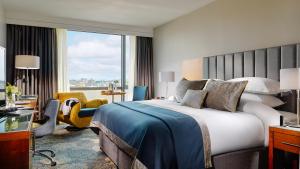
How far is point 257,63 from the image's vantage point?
11.4ft

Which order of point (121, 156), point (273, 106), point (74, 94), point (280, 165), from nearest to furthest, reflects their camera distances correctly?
point (280, 165), point (121, 156), point (273, 106), point (74, 94)

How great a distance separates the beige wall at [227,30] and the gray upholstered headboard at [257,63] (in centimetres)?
18

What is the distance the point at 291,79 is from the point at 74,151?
308cm

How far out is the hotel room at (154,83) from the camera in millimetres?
2303

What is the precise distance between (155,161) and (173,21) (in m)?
4.43

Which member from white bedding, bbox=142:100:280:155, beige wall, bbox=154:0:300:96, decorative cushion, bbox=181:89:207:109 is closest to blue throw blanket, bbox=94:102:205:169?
white bedding, bbox=142:100:280:155

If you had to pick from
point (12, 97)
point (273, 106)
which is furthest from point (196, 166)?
point (12, 97)

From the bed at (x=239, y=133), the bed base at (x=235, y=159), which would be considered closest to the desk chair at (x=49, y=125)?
the bed at (x=239, y=133)

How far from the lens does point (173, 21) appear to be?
19.2ft

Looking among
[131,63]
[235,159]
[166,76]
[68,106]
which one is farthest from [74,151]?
[131,63]

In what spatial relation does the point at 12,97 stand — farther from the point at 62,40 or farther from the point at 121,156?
the point at 62,40

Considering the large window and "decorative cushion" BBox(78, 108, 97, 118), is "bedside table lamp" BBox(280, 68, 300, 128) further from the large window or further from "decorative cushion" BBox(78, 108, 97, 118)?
the large window

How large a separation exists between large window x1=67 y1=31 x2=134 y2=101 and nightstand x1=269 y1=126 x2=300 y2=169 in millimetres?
4820

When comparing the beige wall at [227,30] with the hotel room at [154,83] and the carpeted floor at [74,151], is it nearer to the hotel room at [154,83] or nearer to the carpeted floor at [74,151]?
the hotel room at [154,83]
